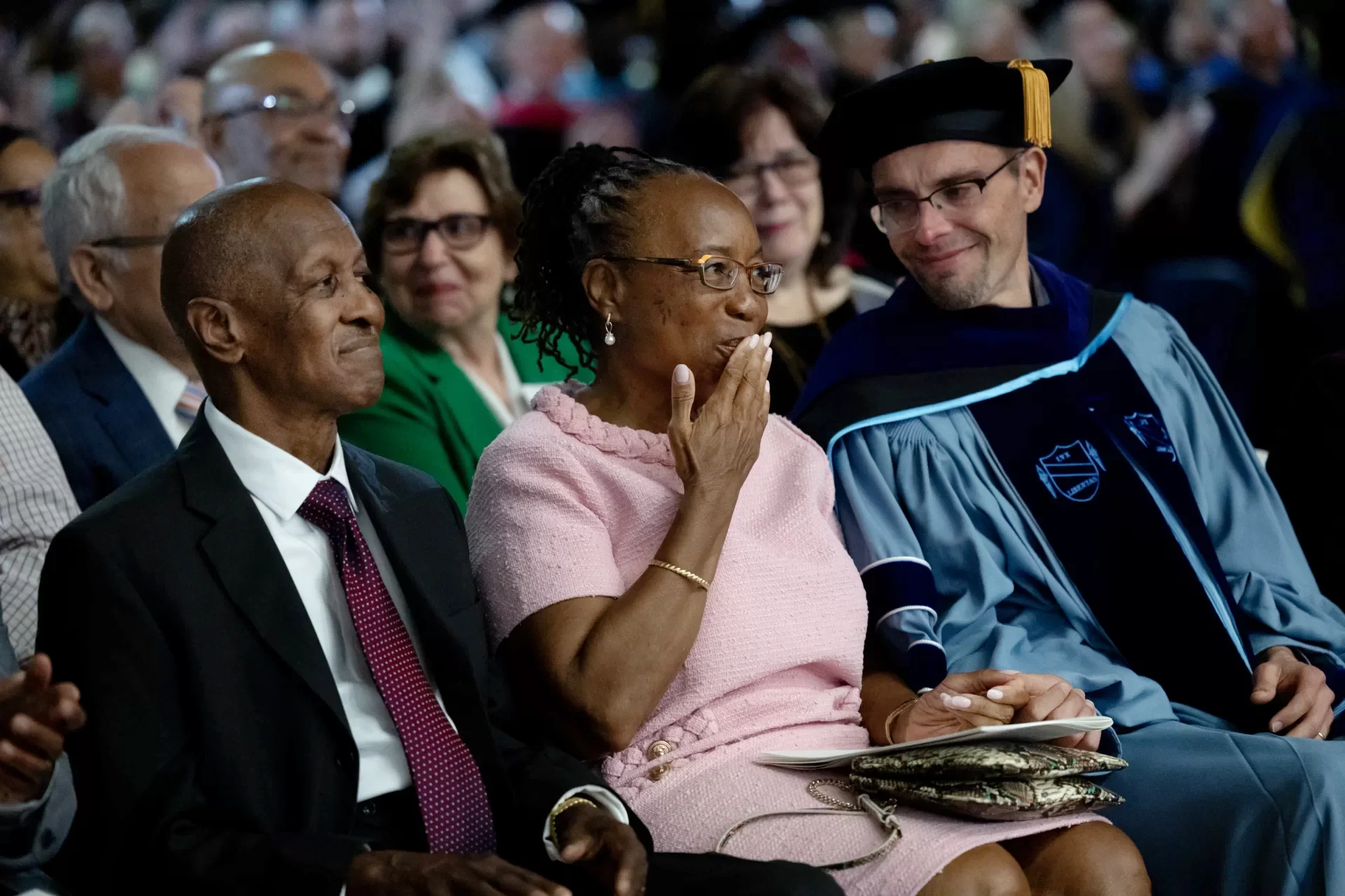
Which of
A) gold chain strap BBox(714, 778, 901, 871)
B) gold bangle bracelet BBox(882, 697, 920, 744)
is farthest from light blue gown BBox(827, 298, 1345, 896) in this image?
gold chain strap BBox(714, 778, 901, 871)

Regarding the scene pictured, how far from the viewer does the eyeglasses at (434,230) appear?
4.23m

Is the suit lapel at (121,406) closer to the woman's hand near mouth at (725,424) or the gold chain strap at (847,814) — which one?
the woman's hand near mouth at (725,424)

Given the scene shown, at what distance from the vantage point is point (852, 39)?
8.66 m

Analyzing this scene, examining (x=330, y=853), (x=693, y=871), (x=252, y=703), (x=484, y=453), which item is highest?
(x=484, y=453)

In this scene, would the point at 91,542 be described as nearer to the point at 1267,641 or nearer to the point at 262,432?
the point at 262,432

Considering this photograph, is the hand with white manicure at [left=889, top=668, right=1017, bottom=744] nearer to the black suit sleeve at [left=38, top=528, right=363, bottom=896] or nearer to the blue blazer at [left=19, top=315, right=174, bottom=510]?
the black suit sleeve at [left=38, top=528, right=363, bottom=896]

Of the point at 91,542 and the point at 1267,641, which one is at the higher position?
the point at 91,542

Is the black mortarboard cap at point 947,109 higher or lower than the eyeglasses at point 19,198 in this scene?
lower

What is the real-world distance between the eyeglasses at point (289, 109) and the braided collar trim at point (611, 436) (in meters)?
2.64

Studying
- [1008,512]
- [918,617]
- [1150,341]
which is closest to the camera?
[918,617]

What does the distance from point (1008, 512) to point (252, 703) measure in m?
1.61

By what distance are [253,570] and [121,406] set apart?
51.4 inches

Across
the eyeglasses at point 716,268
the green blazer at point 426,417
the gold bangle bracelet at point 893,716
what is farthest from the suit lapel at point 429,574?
the green blazer at point 426,417

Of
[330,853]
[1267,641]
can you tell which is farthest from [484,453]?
[1267,641]
